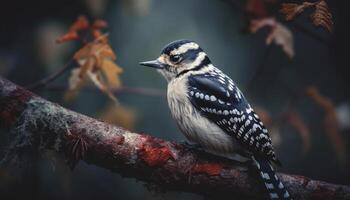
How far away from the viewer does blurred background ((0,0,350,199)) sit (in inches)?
185

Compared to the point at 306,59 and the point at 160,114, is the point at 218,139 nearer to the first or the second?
the point at 160,114

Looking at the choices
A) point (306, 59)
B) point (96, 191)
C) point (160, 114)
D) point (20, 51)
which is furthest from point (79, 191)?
point (306, 59)

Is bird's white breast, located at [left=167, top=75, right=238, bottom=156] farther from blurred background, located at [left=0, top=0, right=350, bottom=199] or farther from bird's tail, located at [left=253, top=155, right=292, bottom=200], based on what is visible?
blurred background, located at [left=0, top=0, right=350, bottom=199]

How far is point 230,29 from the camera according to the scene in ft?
19.5

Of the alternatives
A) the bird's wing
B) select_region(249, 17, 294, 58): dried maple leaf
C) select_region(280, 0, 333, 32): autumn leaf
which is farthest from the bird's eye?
select_region(280, 0, 333, 32): autumn leaf

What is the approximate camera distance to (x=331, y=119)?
4629 mm

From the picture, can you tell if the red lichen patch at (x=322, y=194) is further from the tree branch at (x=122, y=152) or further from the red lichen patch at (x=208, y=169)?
the red lichen patch at (x=208, y=169)

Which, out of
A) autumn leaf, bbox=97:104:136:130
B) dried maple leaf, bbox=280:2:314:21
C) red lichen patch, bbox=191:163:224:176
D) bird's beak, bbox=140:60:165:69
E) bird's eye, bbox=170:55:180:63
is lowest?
autumn leaf, bbox=97:104:136:130

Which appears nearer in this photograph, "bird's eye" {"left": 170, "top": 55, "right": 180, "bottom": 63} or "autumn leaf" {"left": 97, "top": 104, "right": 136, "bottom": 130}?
"bird's eye" {"left": 170, "top": 55, "right": 180, "bottom": 63}

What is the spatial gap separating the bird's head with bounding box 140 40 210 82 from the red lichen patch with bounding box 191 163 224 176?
42.5 inches

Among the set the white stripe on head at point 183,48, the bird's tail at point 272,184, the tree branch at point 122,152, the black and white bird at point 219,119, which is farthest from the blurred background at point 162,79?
the bird's tail at point 272,184

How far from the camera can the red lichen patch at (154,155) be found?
320cm

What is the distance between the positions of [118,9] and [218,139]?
10.0 feet

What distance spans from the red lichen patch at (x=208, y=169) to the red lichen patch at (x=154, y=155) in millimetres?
200
